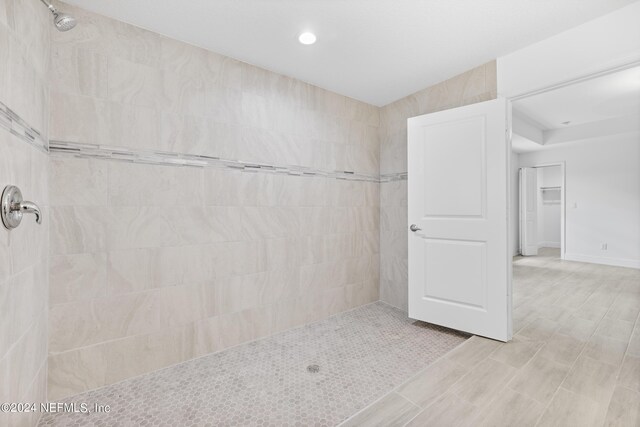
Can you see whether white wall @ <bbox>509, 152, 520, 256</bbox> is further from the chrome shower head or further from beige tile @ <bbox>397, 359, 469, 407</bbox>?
the chrome shower head

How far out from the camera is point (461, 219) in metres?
2.37

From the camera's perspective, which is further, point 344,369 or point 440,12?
point 344,369

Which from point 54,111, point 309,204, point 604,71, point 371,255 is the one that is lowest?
point 371,255

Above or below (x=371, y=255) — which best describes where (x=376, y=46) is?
above

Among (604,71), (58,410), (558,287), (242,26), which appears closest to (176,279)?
(58,410)

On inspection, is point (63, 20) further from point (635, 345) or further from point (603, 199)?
point (603, 199)

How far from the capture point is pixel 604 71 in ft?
5.93

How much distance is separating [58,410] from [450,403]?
2127mm

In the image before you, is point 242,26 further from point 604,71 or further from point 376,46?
point 604,71

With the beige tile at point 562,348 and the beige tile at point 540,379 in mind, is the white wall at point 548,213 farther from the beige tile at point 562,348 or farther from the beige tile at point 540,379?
the beige tile at point 540,379

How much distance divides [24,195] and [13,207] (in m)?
0.24

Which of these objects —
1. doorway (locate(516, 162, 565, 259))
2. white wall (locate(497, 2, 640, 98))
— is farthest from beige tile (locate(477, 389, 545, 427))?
doorway (locate(516, 162, 565, 259))

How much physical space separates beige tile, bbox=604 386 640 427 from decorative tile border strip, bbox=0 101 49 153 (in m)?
2.92

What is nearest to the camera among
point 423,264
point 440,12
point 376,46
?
point 440,12
